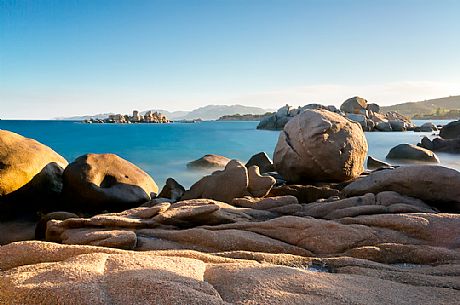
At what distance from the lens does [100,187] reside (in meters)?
9.21

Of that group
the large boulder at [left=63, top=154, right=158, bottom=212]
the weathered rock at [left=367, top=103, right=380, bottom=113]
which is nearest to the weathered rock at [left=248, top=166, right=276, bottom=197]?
the large boulder at [left=63, top=154, right=158, bottom=212]

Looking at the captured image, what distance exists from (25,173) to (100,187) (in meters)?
1.83

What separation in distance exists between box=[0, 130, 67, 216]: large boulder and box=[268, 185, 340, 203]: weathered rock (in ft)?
18.5

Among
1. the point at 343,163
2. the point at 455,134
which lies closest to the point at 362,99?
the point at 455,134

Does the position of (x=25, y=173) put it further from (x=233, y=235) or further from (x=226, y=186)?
(x=233, y=235)

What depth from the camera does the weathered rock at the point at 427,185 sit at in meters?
7.18

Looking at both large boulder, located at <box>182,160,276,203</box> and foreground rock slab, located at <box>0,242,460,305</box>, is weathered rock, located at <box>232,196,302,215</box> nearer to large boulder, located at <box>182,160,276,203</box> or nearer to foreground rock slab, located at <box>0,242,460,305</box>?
large boulder, located at <box>182,160,276,203</box>

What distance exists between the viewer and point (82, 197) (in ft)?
30.3

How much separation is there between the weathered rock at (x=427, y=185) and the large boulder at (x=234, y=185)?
89.9 inches

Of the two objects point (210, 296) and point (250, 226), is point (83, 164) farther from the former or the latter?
point (210, 296)

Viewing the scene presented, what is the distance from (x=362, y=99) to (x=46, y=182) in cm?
8864

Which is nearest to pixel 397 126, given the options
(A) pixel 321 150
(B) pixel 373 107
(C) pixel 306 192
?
(B) pixel 373 107

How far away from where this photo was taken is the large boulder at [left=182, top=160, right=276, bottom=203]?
8578 millimetres

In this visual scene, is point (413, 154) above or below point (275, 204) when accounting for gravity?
below
